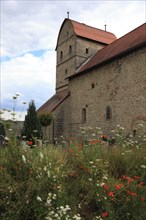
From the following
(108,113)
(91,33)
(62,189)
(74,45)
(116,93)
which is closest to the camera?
(62,189)

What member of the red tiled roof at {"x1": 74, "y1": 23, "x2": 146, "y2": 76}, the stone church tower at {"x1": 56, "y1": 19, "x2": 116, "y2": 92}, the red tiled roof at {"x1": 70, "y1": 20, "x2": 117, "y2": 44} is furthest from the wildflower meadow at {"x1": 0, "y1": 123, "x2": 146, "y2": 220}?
the red tiled roof at {"x1": 70, "y1": 20, "x2": 117, "y2": 44}

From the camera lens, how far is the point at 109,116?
16453mm

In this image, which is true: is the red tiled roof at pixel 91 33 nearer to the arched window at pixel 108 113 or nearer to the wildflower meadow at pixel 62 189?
the arched window at pixel 108 113

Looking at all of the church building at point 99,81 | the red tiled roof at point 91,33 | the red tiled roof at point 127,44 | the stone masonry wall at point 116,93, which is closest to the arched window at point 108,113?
the church building at point 99,81

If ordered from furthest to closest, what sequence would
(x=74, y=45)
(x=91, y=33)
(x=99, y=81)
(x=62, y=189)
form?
1. (x=91, y=33)
2. (x=74, y=45)
3. (x=99, y=81)
4. (x=62, y=189)

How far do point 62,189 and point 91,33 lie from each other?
78.2 ft

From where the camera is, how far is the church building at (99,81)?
14281mm

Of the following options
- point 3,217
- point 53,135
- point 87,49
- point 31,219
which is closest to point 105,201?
point 31,219

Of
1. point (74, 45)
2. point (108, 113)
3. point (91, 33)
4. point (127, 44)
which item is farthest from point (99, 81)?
point (91, 33)

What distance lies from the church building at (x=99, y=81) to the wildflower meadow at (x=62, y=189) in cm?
992

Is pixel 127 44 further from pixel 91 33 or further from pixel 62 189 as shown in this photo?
pixel 62 189

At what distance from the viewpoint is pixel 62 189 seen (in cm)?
362

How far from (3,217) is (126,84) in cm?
1289

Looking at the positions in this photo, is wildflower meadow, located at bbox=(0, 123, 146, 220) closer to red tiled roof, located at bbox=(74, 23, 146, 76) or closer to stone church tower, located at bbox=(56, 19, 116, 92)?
red tiled roof, located at bbox=(74, 23, 146, 76)
